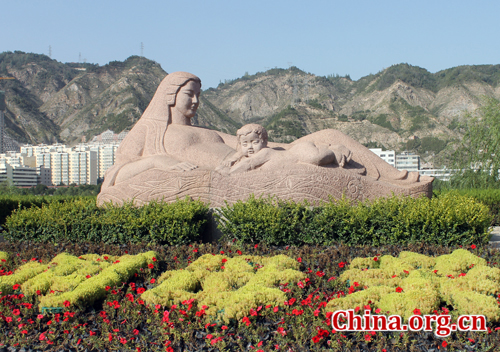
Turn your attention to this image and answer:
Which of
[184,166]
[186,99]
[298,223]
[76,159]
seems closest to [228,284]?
[298,223]

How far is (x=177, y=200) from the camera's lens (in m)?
6.45

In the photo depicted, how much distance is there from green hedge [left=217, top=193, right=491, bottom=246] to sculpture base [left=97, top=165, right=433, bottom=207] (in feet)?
1.98

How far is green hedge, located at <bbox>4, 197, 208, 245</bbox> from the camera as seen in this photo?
604 cm

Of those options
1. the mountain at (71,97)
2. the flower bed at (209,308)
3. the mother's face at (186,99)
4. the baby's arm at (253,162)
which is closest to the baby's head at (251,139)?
the baby's arm at (253,162)

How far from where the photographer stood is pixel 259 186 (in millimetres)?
6652

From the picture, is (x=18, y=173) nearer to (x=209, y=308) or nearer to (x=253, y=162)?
(x=253, y=162)

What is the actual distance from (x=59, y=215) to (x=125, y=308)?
11.8 feet

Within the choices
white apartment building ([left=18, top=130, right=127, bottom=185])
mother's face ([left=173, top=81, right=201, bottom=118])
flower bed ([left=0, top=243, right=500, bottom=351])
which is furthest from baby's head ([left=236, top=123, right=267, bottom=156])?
white apartment building ([left=18, top=130, right=127, bottom=185])

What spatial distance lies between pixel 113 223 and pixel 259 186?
2212 millimetres

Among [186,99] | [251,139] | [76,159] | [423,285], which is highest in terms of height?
[186,99]

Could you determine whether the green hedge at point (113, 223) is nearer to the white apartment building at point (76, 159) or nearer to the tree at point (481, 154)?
the tree at point (481, 154)

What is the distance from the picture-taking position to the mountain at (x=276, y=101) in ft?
239

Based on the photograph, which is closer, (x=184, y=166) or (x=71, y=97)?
(x=184, y=166)

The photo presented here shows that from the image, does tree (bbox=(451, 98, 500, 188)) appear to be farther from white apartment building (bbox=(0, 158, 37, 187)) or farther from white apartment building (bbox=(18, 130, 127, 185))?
white apartment building (bbox=(18, 130, 127, 185))
